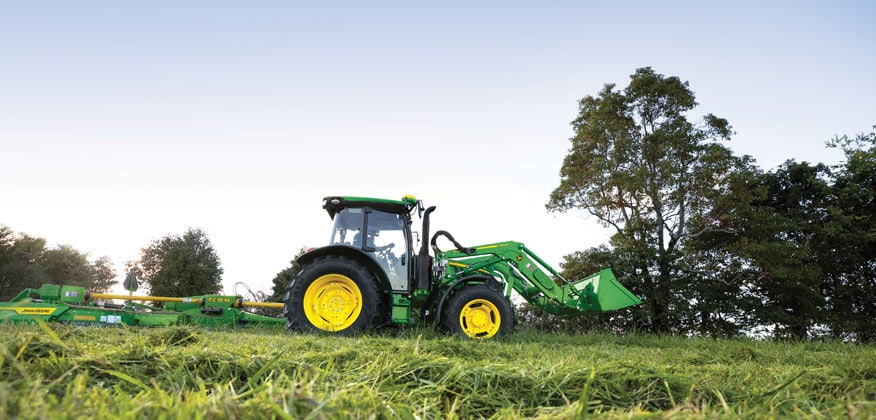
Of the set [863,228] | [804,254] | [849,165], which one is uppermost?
[849,165]

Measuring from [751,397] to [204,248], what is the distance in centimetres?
3444

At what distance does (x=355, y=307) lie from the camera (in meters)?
6.93

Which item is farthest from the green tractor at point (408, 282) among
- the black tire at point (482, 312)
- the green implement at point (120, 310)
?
the green implement at point (120, 310)

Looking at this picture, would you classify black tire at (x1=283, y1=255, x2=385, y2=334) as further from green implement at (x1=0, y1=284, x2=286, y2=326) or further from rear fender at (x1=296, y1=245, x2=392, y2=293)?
green implement at (x1=0, y1=284, x2=286, y2=326)

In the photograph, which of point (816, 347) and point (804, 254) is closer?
point (816, 347)

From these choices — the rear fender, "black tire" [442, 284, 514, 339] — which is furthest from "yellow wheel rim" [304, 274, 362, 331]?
"black tire" [442, 284, 514, 339]

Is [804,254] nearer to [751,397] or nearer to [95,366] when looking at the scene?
[751,397]

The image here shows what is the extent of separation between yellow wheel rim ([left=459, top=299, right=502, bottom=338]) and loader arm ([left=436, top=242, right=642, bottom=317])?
0.77 metres

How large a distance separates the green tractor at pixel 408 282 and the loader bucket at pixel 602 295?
0.05ft

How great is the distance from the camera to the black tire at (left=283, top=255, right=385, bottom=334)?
671 centimetres

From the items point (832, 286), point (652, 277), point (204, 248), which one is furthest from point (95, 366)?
point (204, 248)

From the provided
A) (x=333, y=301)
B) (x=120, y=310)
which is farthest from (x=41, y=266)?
(x=333, y=301)

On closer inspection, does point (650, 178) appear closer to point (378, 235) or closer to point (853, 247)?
point (853, 247)

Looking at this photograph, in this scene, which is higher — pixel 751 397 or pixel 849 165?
pixel 849 165
